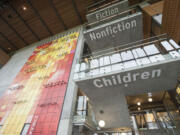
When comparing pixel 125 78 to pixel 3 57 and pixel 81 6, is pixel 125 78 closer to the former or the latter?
pixel 81 6

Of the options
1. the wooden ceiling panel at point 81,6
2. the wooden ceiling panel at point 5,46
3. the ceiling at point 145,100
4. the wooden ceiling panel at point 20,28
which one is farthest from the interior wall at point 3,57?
the ceiling at point 145,100

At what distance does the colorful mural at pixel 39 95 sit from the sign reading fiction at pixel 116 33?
2511 millimetres

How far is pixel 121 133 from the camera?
6012mm

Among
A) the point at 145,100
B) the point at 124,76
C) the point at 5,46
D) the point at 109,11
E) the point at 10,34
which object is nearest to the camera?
the point at 124,76

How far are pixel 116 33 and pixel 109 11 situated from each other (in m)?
2.89

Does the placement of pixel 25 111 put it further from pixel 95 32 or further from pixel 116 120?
pixel 95 32

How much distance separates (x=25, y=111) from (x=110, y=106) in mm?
5843

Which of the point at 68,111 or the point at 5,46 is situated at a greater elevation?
the point at 5,46

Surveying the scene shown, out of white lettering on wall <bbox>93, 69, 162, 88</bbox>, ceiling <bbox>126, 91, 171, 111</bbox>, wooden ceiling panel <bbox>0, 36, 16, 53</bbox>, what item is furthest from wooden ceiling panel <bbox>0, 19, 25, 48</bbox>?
ceiling <bbox>126, 91, 171, 111</bbox>

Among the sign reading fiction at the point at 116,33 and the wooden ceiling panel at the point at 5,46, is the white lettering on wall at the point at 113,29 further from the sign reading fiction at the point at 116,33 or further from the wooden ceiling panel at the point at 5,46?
the wooden ceiling panel at the point at 5,46

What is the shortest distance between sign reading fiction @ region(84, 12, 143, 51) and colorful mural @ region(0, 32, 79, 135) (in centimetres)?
251

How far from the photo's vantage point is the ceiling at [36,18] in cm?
1200

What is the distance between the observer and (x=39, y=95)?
301 inches

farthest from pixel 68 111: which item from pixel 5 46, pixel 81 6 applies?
pixel 5 46
